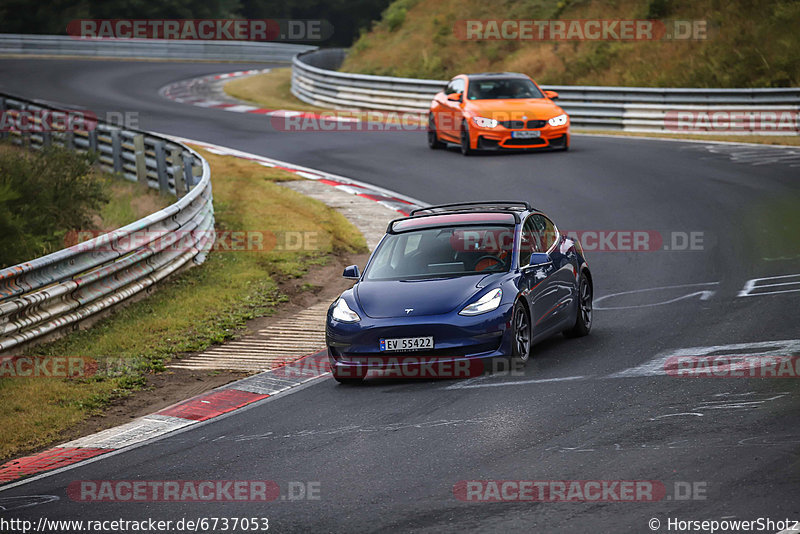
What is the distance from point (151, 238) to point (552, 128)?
12.1 metres

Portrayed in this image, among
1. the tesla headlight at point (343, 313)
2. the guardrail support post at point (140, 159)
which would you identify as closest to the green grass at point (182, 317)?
the guardrail support post at point (140, 159)

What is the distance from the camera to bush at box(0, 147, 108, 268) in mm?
13648

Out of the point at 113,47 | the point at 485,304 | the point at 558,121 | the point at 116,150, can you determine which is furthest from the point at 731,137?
the point at 113,47

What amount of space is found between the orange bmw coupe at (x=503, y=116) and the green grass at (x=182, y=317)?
4905mm

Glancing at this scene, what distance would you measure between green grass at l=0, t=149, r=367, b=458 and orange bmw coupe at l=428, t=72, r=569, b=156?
4905mm

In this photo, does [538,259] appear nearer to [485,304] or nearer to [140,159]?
[485,304]

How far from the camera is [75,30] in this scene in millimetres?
64938

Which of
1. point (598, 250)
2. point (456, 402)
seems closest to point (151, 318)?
point (456, 402)

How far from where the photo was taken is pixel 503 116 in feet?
78.1

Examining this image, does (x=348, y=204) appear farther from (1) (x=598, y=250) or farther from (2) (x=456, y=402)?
(2) (x=456, y=402)

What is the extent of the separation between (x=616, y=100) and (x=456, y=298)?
65.4 feet

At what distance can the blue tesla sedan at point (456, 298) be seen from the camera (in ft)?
32.0

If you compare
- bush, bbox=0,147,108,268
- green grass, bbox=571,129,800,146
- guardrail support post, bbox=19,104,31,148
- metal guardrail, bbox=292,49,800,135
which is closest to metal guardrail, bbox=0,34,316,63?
metal guardrail, bbox=292,49,800,135

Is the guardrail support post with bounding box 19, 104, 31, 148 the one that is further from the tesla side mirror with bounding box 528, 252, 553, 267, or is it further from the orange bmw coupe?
the tesla side mirror with bounding box 528, 252, 553, 267
